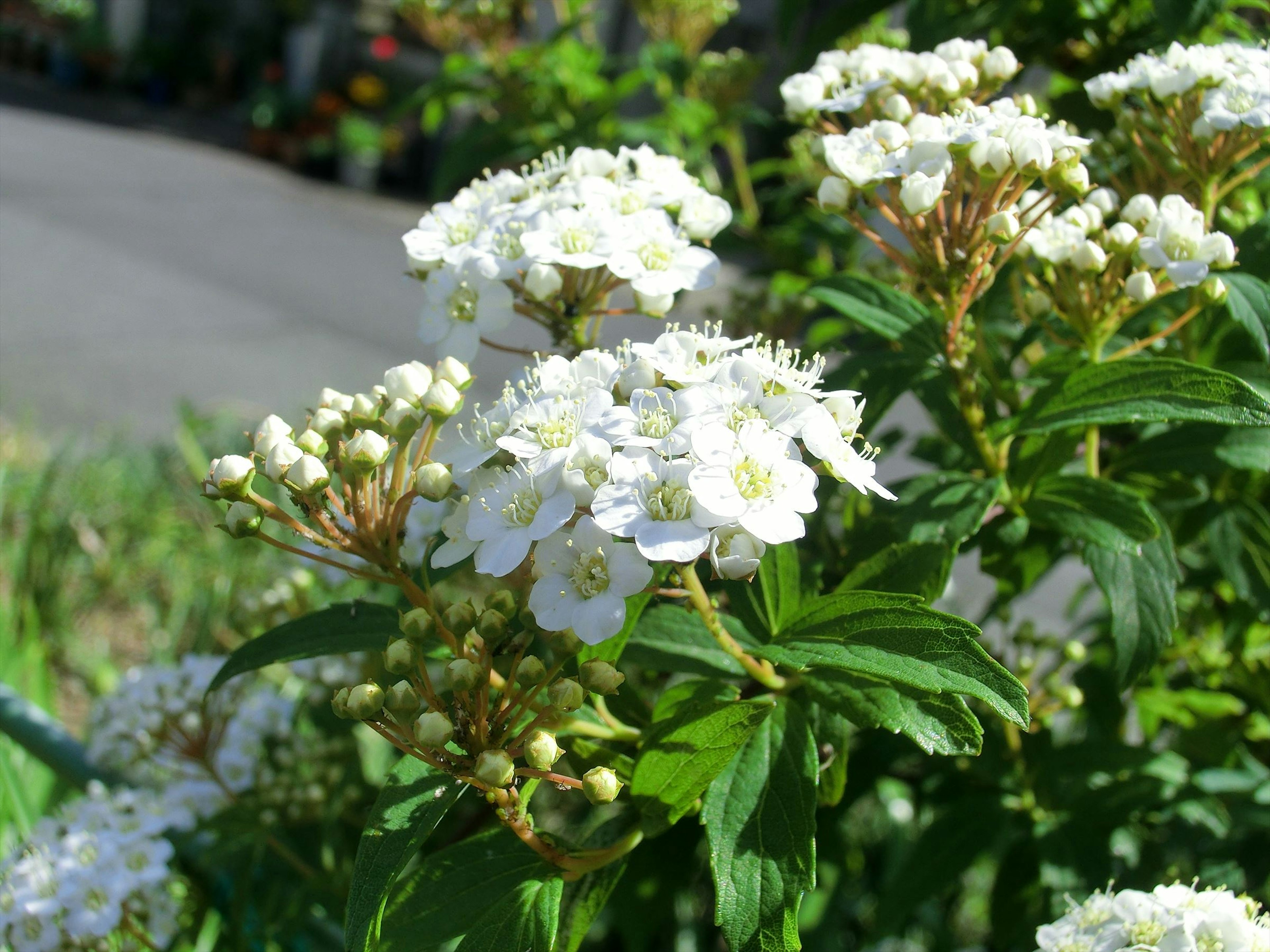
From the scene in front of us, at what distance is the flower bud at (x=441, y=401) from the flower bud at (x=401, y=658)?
24 cm

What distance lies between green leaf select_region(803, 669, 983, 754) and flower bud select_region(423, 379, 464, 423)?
0.45 m

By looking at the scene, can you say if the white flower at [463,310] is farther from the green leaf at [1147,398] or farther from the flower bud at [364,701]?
the green leaf at [1147,398]

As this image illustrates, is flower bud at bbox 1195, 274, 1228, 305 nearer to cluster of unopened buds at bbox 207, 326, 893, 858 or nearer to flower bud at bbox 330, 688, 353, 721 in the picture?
cluster of unopened buds at bbox 207, 326, 893, 858

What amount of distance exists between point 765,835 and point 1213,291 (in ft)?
2.68

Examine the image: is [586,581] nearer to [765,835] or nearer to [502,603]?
[502,603]

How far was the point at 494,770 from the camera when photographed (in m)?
0.87

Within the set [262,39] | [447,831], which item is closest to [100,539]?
[447,831]

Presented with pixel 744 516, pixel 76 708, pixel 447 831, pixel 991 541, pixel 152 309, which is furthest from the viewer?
pixel 152 309

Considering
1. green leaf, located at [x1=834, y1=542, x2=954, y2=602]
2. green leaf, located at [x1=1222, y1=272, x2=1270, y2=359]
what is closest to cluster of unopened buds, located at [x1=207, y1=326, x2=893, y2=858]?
green leaf, located at [x1=834, y1=542, x2=954, y2=602]

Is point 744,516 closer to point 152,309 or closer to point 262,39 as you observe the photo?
point 152,309

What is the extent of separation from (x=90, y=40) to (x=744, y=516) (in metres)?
21.2

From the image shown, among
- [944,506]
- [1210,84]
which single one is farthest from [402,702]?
[1210,84]

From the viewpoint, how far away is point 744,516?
0.86 m

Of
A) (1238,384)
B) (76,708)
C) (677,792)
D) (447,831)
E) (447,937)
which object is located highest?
(1238,384)
